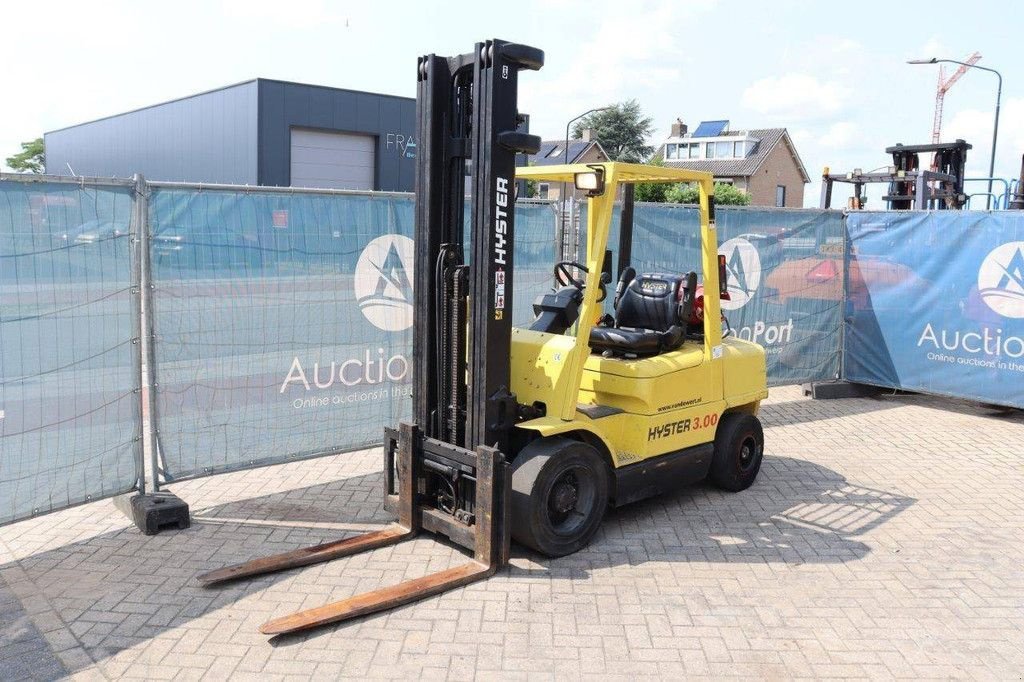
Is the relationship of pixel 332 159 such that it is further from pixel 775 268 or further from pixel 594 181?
pixel 594 181

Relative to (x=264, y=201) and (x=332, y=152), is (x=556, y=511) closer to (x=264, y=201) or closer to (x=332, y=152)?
(x=264, y=201)

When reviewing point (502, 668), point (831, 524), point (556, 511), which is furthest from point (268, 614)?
point (831, 524)

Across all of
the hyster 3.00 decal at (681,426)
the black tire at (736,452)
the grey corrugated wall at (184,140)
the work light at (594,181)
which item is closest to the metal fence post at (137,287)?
the work light at (594,181)

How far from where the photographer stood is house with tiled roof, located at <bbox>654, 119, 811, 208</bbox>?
73.4 metres

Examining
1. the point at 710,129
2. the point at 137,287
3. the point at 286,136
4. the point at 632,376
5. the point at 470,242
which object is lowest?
the point at 632,376

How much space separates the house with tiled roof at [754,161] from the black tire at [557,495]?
67.1 meters

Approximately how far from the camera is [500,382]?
5637 millimetres

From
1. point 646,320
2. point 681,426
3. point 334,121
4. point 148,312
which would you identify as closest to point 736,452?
point 681,426

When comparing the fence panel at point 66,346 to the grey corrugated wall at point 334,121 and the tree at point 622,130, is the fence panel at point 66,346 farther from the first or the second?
the tree at point 622,130

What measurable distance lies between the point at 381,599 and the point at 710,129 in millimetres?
89653

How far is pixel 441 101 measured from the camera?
567 centimetres

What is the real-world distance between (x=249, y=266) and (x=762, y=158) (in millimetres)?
72834

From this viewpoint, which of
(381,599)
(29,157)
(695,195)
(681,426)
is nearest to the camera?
(381,599)

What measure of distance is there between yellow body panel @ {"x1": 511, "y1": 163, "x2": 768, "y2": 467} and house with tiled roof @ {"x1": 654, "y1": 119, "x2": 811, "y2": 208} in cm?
6557
